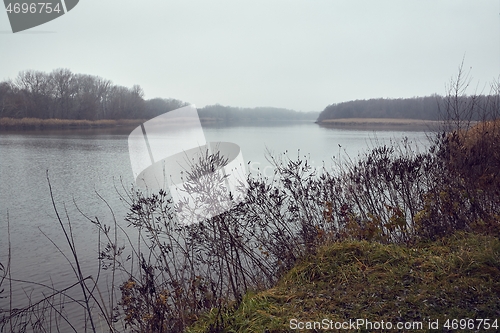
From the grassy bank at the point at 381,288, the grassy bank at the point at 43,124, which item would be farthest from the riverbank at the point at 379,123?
the grassy bank at the point at 381,288

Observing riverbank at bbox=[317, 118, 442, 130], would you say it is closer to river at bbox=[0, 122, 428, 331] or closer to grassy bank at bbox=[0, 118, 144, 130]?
grassy bank at bbox=[0, 118, 144, 130]

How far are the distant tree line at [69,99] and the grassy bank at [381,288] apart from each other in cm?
2934

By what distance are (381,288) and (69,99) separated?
5608 cm

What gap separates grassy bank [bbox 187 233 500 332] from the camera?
3.00m

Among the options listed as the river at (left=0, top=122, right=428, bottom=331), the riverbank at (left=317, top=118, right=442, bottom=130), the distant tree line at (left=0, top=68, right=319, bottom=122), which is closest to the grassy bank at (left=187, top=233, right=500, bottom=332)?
the river at (left=0, top=122, right=428, bottom=331)

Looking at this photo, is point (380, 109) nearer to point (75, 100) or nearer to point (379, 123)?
point (379, 123)

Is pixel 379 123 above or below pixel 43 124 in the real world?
below

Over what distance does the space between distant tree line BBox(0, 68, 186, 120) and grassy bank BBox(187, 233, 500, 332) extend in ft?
96.3

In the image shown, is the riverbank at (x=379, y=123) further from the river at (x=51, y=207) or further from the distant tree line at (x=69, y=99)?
the river at (x=51, y=207)

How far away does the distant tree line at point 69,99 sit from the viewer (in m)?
36.7

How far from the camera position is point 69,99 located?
5206 cm

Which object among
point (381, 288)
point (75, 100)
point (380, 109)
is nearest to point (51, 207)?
point (381, 288)

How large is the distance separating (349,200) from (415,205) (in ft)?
3.21

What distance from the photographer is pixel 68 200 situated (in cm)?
1164
